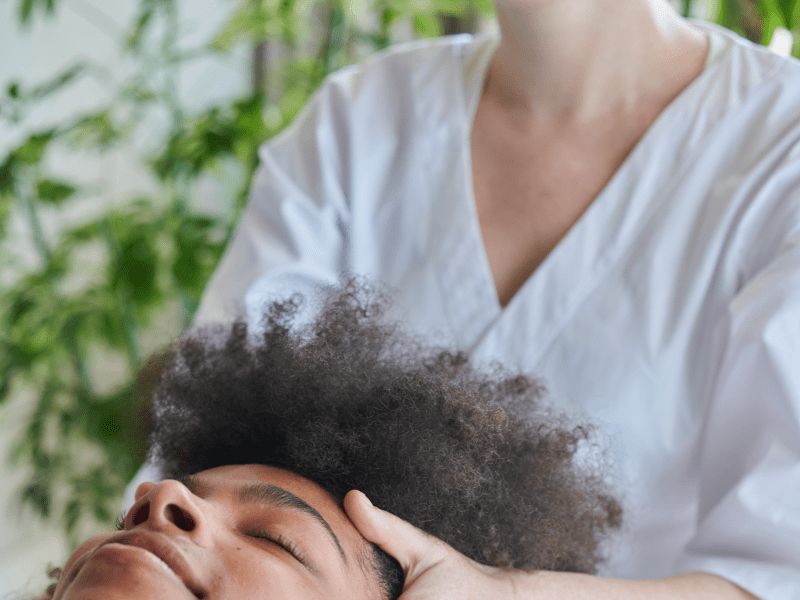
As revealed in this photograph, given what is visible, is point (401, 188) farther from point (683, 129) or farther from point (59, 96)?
point (59, 96)

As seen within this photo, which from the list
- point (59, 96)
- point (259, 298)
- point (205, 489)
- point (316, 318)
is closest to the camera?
point (205, 489)

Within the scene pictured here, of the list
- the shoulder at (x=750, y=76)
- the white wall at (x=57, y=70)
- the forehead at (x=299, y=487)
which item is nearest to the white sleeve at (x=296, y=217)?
the forehead at (x=299, y=487)

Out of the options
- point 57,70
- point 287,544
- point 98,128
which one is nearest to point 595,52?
point 287,544

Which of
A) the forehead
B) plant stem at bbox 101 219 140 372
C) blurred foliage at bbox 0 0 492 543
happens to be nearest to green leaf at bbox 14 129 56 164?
blurred foliage at bbox 0 0 492 543

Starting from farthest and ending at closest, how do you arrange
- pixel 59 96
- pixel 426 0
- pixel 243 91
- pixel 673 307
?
pixel 243 91 → pixel 59 96 → pixel 426 0 → pixel 673 307

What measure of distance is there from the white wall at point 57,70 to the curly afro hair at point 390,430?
5.28 feet

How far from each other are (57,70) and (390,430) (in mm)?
1977

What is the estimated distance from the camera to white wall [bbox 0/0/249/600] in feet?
6.53

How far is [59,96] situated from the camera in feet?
6.73

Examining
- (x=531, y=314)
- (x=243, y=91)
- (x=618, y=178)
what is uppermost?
(x=618, y=178)

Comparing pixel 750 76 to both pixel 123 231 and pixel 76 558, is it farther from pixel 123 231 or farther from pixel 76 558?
pixel 123 231

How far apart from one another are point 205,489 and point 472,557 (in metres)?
0.22

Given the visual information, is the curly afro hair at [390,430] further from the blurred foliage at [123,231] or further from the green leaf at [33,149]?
the green leaf at [33,149]

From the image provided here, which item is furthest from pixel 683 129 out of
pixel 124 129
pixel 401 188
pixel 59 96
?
pixel 59 96
